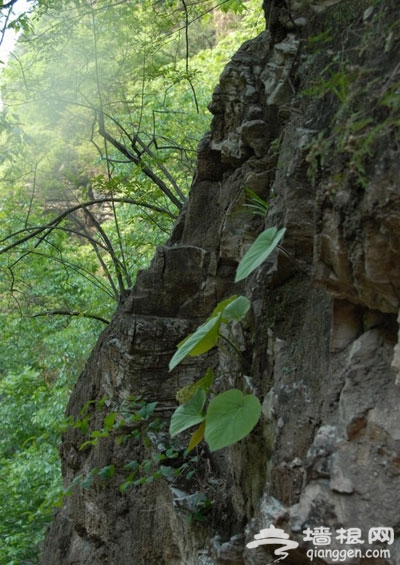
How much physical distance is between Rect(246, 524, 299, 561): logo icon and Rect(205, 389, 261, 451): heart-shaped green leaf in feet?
1.13

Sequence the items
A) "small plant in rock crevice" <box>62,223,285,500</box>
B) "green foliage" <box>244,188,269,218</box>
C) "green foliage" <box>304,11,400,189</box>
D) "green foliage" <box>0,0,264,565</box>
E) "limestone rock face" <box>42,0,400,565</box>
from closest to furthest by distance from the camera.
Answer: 1. "green foliage" <box>304,11,400,189</box>
2. "limestone rock face" <box>42,0,400,565</box>
3. "small plant in rock crevice" <box>62,223,285,500</box>
4. "green foliage" <box>244,188,269,218</box>
5. "green foliage" <box>0,0,264,565</box>

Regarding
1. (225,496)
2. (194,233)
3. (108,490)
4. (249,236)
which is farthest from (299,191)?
(108,490)

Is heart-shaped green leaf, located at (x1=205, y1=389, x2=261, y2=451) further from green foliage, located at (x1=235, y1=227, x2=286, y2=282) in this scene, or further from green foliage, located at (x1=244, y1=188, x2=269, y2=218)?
green foliage, located at (x1=244, y1=188, x2=269, y2=218)

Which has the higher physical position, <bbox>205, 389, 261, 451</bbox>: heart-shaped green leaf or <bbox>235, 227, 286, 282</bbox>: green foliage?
<bbox>235, 227, 286, 282</bbox>: green foliage

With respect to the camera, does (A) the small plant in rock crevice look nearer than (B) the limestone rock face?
No

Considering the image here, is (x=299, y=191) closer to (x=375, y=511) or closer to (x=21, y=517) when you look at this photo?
(x=375, y=511)

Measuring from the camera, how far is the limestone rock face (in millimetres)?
1909

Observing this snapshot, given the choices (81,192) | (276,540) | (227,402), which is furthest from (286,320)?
(81,192)

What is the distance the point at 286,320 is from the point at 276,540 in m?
0.90

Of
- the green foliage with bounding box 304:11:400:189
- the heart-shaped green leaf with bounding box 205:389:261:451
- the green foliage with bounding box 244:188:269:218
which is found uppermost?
the green foliage with bounding box 244:188:269:218

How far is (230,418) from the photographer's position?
2.33m

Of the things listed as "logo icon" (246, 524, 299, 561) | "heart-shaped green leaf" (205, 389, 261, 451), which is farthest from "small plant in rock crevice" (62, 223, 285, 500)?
"logo icon" (246, 524, 299, 561)

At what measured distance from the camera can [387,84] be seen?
1.84 m

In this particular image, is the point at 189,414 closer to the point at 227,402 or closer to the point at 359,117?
the point at 227,402
